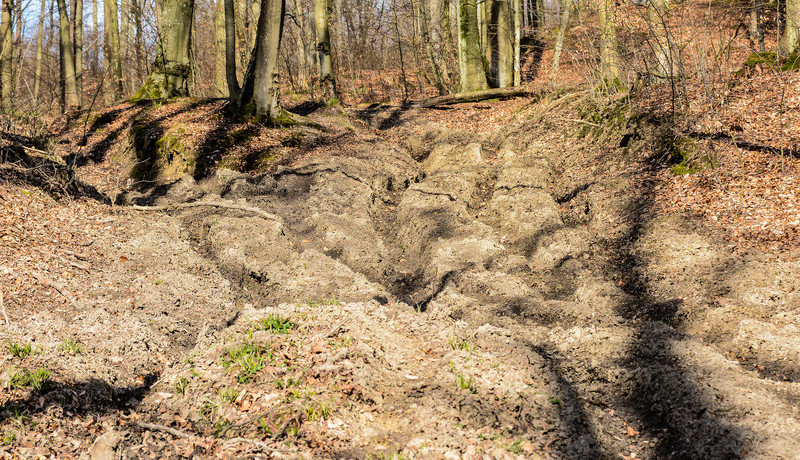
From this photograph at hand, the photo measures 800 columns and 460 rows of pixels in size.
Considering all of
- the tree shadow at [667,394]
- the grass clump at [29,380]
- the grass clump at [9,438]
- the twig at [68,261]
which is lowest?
the tree shadow at [667,394]

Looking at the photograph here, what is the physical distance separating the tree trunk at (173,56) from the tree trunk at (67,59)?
20.3 feet

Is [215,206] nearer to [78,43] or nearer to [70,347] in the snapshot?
[70,347]

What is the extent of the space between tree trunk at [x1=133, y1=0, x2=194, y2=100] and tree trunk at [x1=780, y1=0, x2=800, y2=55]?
47.1 feet

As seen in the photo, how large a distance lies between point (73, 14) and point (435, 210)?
1910 cm

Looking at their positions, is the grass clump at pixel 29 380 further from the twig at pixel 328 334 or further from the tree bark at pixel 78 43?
the tree bark at pixel 78 43

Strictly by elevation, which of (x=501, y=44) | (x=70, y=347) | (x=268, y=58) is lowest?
(x=70, y=347)

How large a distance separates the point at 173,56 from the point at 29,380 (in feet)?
42.3

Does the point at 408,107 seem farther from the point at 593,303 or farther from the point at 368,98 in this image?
the point at 593,303

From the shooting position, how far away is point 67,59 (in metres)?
19.4

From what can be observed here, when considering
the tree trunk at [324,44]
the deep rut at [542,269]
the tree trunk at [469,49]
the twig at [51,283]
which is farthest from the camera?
the tree trunk at [469,49]

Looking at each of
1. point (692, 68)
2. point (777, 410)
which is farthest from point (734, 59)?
point (777, 410)

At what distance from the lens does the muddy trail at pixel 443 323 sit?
12.3 ft

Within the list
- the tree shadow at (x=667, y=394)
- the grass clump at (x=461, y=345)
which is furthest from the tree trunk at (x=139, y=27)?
the tree shadow at (x=667, y=394)

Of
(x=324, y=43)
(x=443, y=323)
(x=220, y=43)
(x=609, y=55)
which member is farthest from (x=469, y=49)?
(x=443, y=323)
